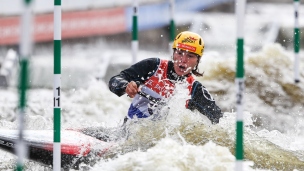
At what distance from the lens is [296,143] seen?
804 centimetres

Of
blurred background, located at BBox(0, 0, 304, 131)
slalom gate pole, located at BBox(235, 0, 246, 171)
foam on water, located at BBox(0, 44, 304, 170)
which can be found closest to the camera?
slalom gate pole, located at BBox(235, 0, 246, 171)

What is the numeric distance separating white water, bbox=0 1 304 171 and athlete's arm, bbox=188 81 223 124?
3.2 inches

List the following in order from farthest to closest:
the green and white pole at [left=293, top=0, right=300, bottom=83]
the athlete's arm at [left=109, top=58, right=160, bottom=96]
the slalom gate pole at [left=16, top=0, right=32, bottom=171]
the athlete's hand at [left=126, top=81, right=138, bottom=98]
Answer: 1. the green and white pole at [left=293, top=0, right=300, bottom=83]
2. the athlete's arm at [left=109, top=58, right=160, bottom=96]
3. the athlete's hand at [left=126, top=81, right=138, bottom=98]
4. the slalom gate pole at [left=16, top=0, right=32, bottom=171]

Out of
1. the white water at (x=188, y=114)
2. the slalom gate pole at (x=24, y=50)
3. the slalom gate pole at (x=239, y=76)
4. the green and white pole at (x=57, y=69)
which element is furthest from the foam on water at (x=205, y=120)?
the slalom gate pole at (x=24, y=50)

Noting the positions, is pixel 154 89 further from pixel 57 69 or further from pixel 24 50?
pixel 24 50

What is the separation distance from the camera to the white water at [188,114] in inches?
219

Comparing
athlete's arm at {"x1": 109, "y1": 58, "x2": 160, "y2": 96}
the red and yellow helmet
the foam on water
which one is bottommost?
the foam on water

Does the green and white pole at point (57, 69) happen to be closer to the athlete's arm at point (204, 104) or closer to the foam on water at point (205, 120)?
the foam on water at point (205, 120)

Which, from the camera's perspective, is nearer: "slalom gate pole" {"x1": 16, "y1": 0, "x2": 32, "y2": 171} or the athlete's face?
"slalom gate pole" {"x1": 16, "y1": 0, "x2": 32, "y2": 171}

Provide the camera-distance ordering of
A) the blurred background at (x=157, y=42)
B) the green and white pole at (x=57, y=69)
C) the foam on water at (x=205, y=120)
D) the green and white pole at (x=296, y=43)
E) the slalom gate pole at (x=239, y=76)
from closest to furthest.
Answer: the slalom gate pole at (x=239, y=76)
the green and white pole at (x=57, y=69)
the foam on water at (x=205, y=120)
the green and white pole at (x=296, y=43)
the blurred background at (x=157, y=42)

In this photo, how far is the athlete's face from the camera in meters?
6.66

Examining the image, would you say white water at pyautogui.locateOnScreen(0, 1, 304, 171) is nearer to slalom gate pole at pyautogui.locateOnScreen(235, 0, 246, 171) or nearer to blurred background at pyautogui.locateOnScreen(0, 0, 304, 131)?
blurred background at pyautogui.locateOnScreen(0, 0, 304, 131)

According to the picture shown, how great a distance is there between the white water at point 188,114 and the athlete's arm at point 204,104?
0.27 ft

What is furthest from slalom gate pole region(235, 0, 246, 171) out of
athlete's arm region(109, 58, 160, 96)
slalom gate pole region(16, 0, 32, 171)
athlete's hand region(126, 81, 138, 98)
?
athlete's arm region(109, 58, 160, 96)
